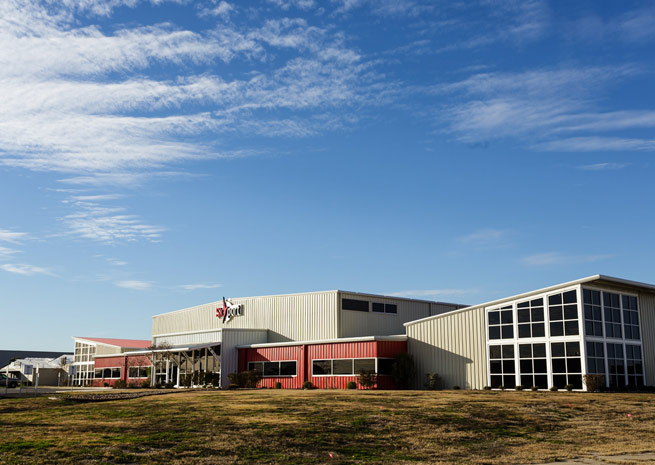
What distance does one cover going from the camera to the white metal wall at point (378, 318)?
5378 cm

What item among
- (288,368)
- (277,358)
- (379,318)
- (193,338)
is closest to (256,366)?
(277,358)

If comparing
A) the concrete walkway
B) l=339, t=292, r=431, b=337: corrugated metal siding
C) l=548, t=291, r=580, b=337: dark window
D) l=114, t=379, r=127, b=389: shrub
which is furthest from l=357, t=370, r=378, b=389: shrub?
the concrete walkway

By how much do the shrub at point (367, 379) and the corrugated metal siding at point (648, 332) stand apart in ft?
56.2

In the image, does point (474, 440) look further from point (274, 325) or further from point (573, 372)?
point (274, 325)

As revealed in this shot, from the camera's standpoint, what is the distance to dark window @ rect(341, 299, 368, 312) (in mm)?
53812

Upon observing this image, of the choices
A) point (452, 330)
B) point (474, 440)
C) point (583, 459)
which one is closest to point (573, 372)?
point (452, 330)

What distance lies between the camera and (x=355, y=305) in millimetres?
54688

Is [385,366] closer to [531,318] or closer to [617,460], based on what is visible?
[531,318]

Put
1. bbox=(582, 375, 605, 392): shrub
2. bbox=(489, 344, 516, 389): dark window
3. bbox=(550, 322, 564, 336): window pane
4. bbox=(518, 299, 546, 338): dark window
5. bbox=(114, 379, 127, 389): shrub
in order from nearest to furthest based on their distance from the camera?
bbox=(582, 375, 605, 392): shrub < bbox=(550, 322, 564, 336): window pane < bbox=(518, 299, 546, 338): dark window < bbox=(489, 344, 516, 389): dark window < bbox=(114, 379, 127, 389): shrub

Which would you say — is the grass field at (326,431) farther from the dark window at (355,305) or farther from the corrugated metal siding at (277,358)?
the dark window at (355,305)

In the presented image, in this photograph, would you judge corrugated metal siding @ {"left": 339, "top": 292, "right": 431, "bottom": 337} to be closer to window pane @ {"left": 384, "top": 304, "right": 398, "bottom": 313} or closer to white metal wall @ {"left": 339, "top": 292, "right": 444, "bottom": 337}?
white metal wall @ {"left": 339, "top": 292, "right": 444, "bottom": 337}

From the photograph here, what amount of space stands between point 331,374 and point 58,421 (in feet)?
88.3

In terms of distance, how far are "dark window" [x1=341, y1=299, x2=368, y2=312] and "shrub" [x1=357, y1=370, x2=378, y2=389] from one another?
10.3m

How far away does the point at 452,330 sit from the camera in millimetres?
42875
